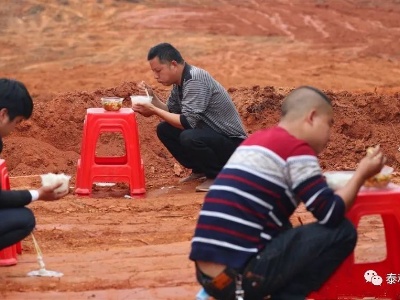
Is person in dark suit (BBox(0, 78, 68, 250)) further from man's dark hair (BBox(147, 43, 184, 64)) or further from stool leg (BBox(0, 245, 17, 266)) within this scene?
man's dark hair (BBox(147, 43, 184, 64))

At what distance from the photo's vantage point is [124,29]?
64.4 feet

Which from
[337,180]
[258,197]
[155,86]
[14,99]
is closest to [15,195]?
[14,99]

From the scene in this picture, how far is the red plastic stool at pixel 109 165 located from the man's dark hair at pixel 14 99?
7.51 ft

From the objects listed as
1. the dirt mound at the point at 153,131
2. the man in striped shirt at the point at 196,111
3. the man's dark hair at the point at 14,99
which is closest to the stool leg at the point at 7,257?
the man's dark hair at the point at 14,99

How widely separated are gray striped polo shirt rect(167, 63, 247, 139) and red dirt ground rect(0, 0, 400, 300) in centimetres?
61

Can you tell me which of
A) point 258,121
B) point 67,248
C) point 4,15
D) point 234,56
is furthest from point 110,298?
point 4,15

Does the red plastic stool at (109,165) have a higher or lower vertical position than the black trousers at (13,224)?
lower

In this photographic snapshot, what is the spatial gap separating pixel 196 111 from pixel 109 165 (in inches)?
34.6

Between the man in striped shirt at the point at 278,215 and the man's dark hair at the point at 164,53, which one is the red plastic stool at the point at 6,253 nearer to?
the man in striped shirt at the point at 278,215

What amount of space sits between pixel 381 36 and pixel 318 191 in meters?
15.1

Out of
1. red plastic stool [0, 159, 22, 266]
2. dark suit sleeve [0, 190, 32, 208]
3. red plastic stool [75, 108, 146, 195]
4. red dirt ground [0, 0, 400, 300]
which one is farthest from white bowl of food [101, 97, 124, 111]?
dark suit sleeve [0, 190, 32, 208]

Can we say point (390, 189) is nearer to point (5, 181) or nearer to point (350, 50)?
point (5, 181)

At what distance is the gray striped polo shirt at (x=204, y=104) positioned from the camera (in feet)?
23.4

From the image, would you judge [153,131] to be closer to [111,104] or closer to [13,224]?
[111,104]
